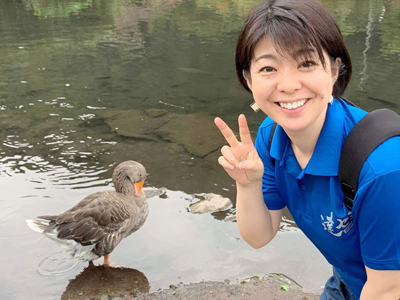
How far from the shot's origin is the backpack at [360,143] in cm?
185

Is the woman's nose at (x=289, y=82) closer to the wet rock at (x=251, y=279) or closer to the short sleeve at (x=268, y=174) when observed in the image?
the short sleeve at (x=268, y=174)

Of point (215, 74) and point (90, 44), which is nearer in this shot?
point (215, 74)

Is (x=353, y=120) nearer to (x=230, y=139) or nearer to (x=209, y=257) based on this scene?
(x=230, y=139)

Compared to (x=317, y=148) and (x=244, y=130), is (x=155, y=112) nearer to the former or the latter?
(x=244, y=130)

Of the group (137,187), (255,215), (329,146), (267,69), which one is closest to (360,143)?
(329,146)

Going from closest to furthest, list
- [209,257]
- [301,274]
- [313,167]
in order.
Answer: [313,167]
[301,274]
[209,257]

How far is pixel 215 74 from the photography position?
40.6ft

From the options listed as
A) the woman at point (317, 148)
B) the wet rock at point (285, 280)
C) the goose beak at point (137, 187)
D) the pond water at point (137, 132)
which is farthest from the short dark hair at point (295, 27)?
the goose beak at point (137, 187)

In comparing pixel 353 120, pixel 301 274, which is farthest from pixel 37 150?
pixel 353 120

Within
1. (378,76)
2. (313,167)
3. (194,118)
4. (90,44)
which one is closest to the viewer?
(313,167)

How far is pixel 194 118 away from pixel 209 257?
182 inches

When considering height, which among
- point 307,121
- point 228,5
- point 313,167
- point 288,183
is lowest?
point 228,5

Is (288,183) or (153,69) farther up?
(288,183)

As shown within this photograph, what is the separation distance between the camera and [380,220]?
72.1 inches
